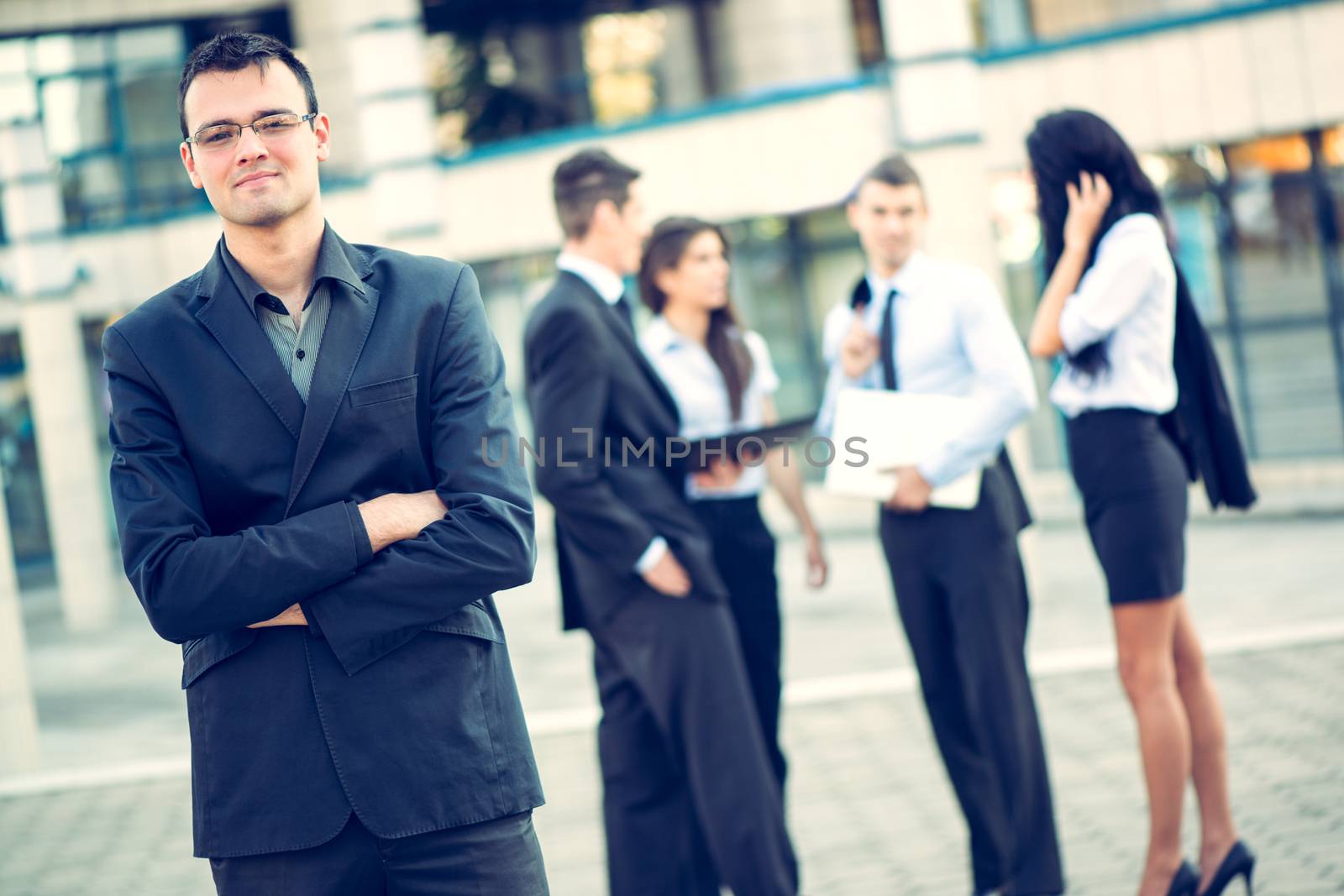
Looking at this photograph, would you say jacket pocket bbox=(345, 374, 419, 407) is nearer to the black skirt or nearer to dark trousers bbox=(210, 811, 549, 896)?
dark trousers bbox=(210, 811, 549, 896)

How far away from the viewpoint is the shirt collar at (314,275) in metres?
2.56

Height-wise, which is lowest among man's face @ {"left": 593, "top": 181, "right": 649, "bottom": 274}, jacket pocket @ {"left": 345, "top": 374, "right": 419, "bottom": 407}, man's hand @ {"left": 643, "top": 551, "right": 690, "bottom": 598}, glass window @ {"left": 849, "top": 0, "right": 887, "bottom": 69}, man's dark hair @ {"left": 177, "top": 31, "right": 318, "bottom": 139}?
man's hand @ {"left": 643, "top": 551, "right": 690, "bottom": 598}

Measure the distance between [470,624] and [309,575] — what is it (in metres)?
0.31

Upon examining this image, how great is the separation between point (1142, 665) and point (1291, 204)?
35.0 ft

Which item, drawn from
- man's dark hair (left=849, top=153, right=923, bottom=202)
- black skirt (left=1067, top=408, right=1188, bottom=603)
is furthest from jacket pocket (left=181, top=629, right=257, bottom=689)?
man's dark hair (left=849, top=153, right=923, bottom=202)

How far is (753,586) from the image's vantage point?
4.69 metres

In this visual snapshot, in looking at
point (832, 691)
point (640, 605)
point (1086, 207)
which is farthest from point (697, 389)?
point (832, 691)

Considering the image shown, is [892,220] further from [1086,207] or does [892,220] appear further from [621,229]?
[621,229]

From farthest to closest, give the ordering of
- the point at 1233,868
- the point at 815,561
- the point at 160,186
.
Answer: the point at 160,186
the point at 815,561
the point at 1233,868

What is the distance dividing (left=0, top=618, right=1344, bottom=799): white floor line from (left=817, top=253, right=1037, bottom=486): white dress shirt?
2915mm

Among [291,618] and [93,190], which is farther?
[93,190]

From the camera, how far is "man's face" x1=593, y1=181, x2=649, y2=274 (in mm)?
4500

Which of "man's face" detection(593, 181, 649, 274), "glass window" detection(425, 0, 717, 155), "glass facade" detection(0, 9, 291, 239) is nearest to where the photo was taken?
"man's face" detection(593, 181, 649, 274)

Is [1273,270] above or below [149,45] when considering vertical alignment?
below
